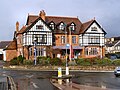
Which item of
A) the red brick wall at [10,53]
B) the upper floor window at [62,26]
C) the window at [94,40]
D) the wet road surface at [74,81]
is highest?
the upper floor window at [62,26]

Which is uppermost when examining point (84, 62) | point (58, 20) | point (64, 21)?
point (58, 20)

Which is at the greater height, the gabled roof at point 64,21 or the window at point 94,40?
the gabled roof at point 64,21

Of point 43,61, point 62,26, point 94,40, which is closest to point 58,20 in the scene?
point 62,26

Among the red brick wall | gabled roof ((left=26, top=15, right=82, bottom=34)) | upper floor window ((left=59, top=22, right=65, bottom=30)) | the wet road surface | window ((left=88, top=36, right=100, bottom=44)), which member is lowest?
the wet road surface

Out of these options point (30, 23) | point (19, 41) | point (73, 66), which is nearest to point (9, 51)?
point (19, 41)

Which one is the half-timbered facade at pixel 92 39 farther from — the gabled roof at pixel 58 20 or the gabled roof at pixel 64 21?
the gabled roof at pixel 58 20

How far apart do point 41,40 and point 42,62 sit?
9.06m

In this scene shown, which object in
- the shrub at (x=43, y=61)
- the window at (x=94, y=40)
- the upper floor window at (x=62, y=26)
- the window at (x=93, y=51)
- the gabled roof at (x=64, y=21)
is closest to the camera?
the shrub at (x=43, y=61)

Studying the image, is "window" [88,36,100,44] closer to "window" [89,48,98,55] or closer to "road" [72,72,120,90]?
"window" [89,48,98,55]

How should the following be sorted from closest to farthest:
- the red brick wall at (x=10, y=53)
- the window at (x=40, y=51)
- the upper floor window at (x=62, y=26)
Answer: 1. the window at (x=40, y=51)
2. the upper floor window at (x=62, y=26)
3. the red brick wall at (x=10, y=53)

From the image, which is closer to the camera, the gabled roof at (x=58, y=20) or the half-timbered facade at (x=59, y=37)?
the half-timbered facade at (x=59, y=37)

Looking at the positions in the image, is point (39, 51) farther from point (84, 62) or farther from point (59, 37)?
point (84, 62)

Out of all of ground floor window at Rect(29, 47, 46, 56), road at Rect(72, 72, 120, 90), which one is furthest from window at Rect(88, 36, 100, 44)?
road at Rect(72, 72, 120, 90)

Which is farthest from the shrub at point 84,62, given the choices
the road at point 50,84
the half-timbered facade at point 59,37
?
the road at point 50,84
